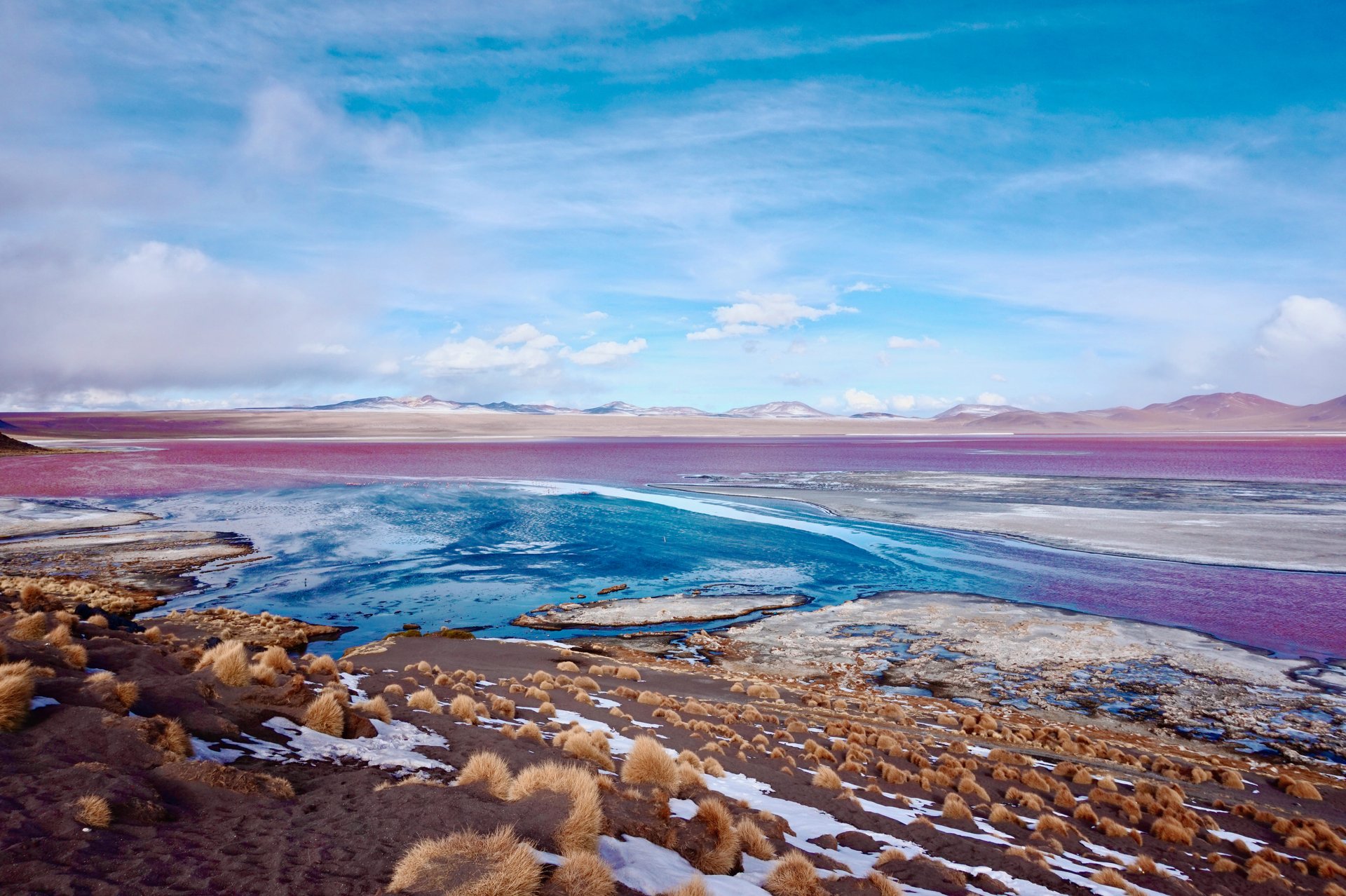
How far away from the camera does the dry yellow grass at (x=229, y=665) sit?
8.45 metres

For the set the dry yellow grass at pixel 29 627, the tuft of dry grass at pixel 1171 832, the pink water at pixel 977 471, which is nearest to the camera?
the dry yellow grass at pixel 29 627

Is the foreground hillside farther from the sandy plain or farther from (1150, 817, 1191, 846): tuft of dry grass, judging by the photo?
the sandy plain

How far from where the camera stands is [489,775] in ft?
21.2

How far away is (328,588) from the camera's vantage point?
75.3 ft

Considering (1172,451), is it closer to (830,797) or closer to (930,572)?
(930,572)

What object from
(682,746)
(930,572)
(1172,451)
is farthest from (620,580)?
(1172,451)

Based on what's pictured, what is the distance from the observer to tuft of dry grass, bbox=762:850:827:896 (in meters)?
5.65

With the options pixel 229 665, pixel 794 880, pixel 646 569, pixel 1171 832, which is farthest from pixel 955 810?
pixel 646 569

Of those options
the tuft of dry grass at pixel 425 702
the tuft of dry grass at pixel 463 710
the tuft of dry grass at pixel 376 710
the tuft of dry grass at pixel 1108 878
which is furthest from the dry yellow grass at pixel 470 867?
the tuft of dry grass at pixel 1108 878

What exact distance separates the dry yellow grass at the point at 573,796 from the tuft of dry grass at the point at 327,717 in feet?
8.12

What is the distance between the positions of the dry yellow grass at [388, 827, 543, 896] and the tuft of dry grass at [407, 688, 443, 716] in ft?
17.3

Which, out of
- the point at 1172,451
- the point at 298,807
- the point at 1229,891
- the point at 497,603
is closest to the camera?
the point at 298,807

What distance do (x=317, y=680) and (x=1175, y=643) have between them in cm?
1901

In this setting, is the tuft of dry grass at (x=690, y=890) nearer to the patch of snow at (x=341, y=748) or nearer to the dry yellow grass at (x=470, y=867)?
the dry yellow grass at (x=470, y=867)
